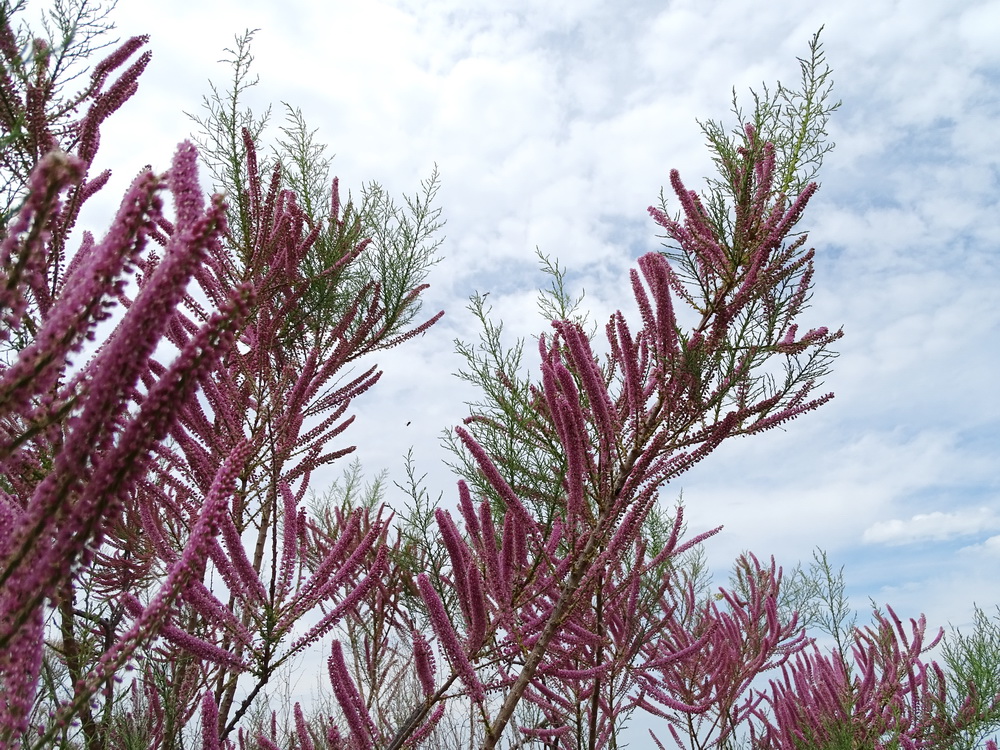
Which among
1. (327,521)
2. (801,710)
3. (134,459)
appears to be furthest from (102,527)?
(801,710)

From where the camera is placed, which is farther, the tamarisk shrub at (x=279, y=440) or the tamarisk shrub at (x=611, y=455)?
the tamarisk shrub at (x=611, y=455)

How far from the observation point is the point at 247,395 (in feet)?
10.1

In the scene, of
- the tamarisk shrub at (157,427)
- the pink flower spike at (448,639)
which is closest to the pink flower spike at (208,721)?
the tamarisk shrub at (157,427)

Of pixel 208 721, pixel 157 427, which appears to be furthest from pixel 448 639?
pixel 157 427

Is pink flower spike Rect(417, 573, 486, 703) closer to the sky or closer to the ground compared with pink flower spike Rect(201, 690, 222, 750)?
closer to the sky

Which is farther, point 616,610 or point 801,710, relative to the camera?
point 801,710

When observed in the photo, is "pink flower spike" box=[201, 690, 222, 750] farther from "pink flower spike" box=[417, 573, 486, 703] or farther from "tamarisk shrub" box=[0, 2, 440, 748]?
"pink flower spike" box=[417, 573, 486, 703]

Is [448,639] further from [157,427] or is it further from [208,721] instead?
[157,427]

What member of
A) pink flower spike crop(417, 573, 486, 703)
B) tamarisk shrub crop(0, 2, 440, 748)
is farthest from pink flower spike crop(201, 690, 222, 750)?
pink flower spike crop(417, 573, 486, 703)

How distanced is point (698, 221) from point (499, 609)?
6.16 feet

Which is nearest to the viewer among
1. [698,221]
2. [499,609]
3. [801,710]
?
[499,609]

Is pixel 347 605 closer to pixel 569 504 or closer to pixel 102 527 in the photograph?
pixel 569 504

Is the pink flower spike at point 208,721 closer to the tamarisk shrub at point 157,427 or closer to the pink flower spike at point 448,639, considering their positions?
the tamarisk shrub at point 157,427

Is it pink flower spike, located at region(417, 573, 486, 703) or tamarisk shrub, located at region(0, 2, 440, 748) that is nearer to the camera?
tamarisk shrub, located at region(0, 2, 440, 748)
